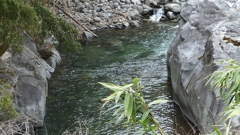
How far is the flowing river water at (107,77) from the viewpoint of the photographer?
8.36 metres

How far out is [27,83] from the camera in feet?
28.2

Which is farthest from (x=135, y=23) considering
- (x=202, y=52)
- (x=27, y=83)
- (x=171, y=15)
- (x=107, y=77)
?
(x=27, y=83)

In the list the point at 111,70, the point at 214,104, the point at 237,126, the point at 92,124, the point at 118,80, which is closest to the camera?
the point at 237,126

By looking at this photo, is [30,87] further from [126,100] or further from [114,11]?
[114,11]

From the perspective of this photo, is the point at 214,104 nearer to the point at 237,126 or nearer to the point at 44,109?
the point at 237,126

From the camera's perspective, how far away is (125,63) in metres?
12.7

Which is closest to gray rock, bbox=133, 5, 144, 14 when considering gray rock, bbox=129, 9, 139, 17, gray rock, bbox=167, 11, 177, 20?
gray rock, bbox=129, 9, 139, 17

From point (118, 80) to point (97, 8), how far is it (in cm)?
935

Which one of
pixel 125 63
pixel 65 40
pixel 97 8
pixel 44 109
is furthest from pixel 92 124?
pixel 97 8

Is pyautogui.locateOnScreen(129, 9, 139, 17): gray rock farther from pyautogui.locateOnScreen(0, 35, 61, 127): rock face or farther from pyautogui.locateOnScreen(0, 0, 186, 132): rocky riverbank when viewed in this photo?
pyautogui.locateOnScreen(0, 35, 61, 127): rock face

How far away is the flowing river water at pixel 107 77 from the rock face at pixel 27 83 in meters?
0.46

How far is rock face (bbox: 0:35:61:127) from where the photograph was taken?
26.4 ft

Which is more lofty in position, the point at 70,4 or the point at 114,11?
the point at 70,4

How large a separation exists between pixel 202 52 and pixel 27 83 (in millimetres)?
4319
